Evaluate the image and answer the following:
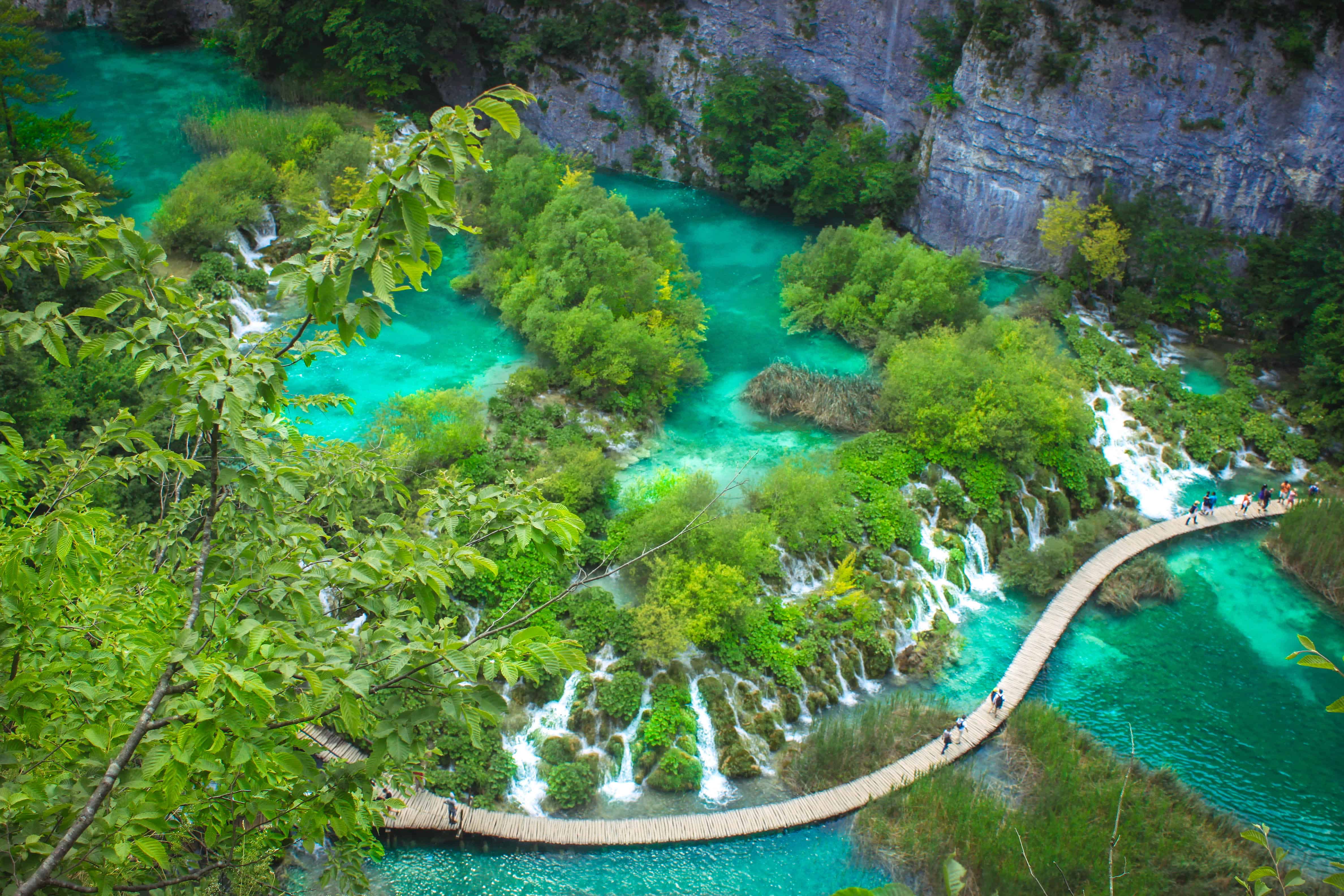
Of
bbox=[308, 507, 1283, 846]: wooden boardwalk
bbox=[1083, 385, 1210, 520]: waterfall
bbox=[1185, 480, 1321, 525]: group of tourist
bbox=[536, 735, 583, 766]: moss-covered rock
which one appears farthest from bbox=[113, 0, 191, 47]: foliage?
bbox=[1185, 480, 1321, 525]: group of tourist

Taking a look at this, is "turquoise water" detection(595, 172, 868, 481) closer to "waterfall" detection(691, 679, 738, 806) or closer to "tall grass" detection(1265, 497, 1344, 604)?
"waterfall" detection(691, 679, 738, 806)

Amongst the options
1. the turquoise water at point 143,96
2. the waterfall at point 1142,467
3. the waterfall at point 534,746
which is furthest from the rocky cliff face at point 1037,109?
the waterfall at point 534,746

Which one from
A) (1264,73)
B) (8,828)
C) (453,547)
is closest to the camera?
(8,828)

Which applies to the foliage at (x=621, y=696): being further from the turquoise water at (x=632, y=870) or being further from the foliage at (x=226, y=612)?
the foliage at (x=226, y=612)

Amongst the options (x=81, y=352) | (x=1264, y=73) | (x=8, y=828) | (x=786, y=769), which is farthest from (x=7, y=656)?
(x=1264, y=73)

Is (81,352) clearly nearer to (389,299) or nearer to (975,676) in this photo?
(389,299)

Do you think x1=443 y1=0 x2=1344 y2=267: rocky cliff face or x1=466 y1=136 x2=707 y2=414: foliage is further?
x1=443 y1=0 x2=1344 y2=267: rocky cliff face

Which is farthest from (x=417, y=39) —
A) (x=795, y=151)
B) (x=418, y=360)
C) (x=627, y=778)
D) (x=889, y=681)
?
(x=627, y=778)
